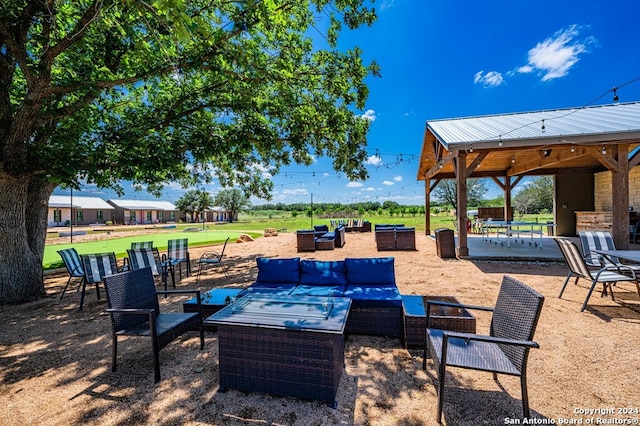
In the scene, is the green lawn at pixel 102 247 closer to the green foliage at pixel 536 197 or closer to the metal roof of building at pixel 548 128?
Result: the metal roof of building at pixel 548 128

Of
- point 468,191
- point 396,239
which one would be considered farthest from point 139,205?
point 468,191

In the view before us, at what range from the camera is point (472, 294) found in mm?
4652

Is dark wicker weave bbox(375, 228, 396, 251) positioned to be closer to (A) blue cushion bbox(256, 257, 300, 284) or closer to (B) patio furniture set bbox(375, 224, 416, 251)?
(B) patio furniture set bbox(375, 224, 416, 251)

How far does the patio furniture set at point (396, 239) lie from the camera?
9.58 metres

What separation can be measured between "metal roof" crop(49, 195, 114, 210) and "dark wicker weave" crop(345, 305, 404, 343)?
126ft

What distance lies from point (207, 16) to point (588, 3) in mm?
9821

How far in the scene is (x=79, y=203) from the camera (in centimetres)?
3397

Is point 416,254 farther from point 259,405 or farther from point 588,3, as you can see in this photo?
point 588,3

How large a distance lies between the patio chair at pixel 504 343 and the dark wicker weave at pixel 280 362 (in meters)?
0.78

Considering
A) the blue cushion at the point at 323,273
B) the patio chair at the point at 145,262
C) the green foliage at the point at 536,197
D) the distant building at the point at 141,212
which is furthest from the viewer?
the distant building at the point at 141,212

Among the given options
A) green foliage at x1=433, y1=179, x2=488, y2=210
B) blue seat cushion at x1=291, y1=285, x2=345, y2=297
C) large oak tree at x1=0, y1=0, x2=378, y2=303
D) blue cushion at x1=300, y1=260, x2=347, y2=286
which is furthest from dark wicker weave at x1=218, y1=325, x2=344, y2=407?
green foliage at x1=433, y1=179, x2=488, y2=210

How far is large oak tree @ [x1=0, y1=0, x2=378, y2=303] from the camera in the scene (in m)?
4.15

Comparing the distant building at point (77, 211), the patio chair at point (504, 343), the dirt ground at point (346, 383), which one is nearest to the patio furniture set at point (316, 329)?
the patio chair at point (504, 343)

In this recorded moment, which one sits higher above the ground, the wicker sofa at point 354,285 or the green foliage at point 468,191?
the green foliage at point 468,191
